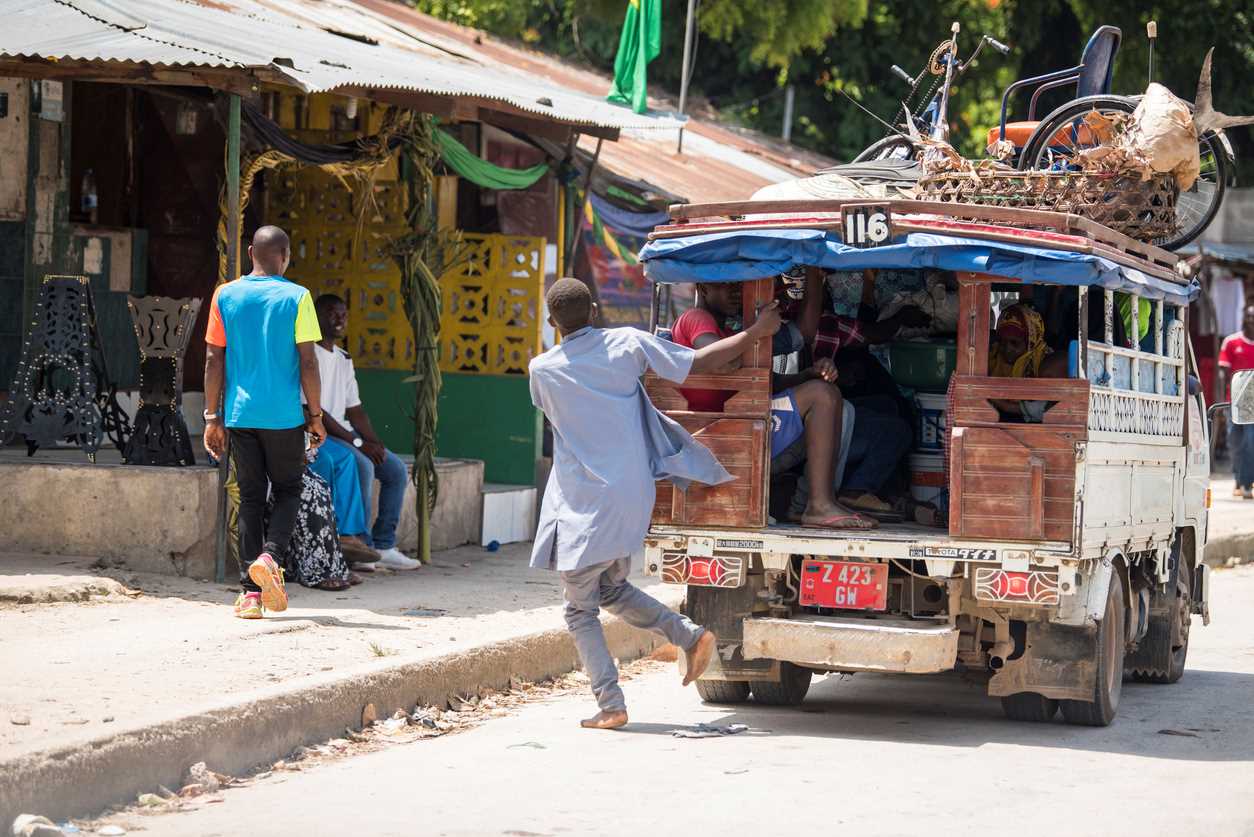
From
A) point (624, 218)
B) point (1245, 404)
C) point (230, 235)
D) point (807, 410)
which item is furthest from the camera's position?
point (624, 218)

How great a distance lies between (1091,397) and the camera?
7008 mm

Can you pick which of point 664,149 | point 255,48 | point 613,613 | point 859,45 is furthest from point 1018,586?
point 859,45

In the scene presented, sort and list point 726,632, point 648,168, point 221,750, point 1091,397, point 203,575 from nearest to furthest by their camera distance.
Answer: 1. point 221,750
2. point 1091,397
3. point 726,632
4. point 203,575
5. point 648,168

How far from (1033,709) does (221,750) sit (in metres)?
3.55

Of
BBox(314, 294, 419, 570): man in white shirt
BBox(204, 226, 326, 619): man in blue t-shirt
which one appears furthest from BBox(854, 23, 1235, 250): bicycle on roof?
BBox(204, 226, 326, 619): man in blue t-shirt

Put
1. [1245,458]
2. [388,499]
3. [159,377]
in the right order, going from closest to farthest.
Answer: [159,377] < [388,499] < [1245,458]

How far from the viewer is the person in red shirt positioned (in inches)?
701

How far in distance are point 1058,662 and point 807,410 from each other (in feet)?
4.81

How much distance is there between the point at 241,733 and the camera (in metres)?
6.34

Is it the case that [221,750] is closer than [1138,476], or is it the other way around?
[221,750]

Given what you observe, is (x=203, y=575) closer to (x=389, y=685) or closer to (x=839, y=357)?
(x=389, y=685)

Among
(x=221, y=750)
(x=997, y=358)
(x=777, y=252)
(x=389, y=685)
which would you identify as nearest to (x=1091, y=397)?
(x=997, y=358)

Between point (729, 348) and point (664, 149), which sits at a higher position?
point (664, 149)

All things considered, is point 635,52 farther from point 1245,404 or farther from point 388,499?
point 1245,404
